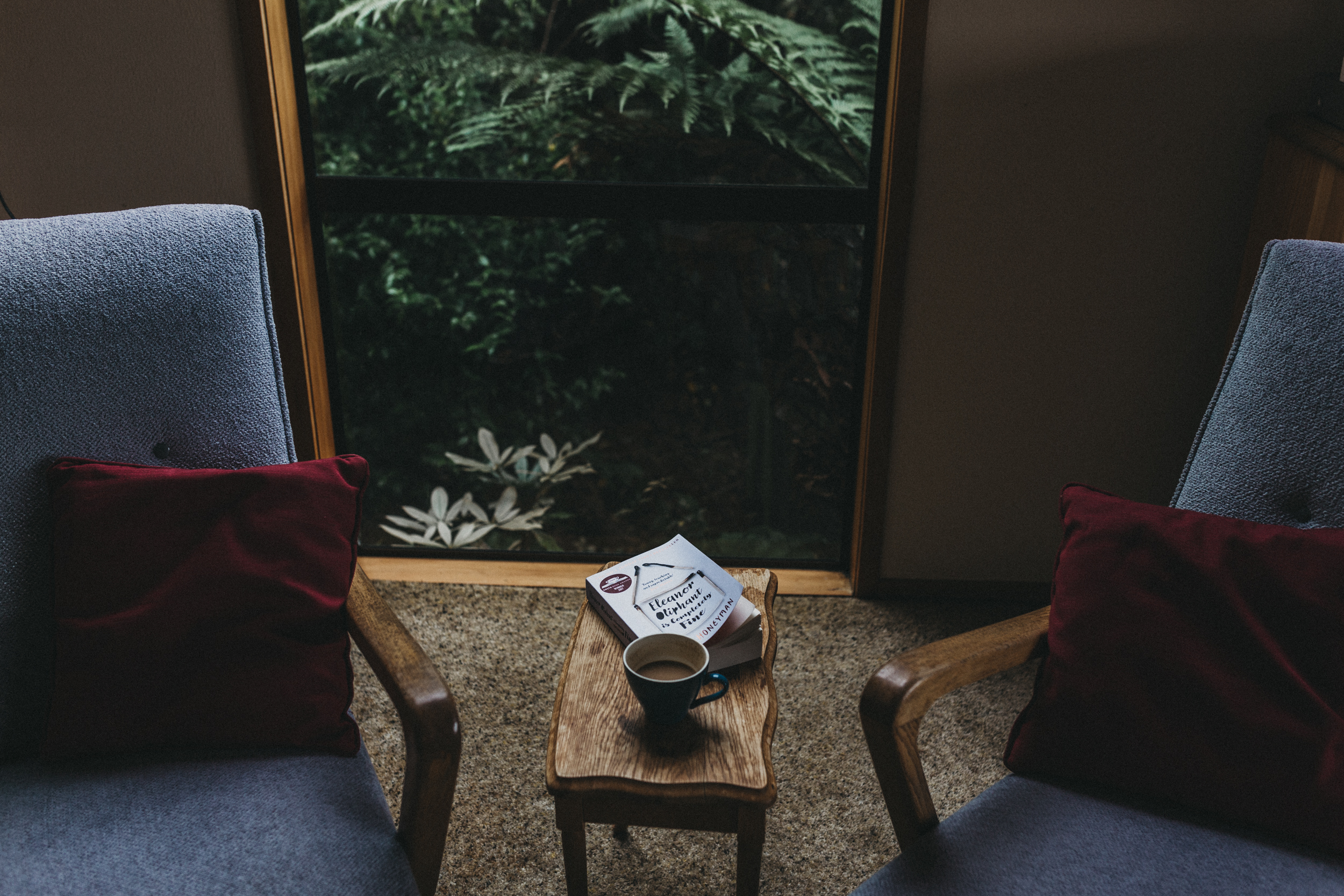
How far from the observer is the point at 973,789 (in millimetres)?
1540

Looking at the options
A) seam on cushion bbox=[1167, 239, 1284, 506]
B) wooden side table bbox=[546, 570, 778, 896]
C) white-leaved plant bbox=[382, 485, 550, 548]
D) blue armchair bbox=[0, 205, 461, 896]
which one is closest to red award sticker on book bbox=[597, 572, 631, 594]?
wooden side table bbox=[546, 570, 778, 896]

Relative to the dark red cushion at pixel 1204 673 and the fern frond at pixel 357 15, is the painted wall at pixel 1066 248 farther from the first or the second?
the fern frond at pixel 357 15

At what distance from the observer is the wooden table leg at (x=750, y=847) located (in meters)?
0.97

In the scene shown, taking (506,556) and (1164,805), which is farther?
(506,556)

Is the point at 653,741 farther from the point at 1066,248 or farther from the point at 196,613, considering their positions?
the point at 1066,248

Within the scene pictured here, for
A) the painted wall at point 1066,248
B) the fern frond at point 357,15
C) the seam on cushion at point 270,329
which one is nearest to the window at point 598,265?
the fern frond at point 357,15

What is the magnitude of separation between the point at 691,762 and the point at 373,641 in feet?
1.24

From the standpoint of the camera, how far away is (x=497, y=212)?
188cm

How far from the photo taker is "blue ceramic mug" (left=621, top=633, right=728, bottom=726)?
3.19 ft

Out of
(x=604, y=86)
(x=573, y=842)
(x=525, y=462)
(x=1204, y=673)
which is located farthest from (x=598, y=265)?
(x=1204, y=673)

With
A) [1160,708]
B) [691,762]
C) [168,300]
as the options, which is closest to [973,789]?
[1160,708]

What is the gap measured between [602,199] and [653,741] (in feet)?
3.97

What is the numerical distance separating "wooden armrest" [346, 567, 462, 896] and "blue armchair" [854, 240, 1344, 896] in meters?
0.43

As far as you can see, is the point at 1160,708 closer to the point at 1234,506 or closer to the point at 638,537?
the point at 1234,506
